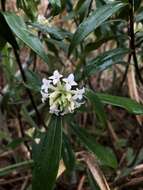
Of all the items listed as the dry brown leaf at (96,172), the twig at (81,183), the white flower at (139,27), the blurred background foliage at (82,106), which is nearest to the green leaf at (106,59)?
the blurred background foliage at (82,106)

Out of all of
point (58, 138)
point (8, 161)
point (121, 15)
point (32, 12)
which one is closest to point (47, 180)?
point (58, 138)

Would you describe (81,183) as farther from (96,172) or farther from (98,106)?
(98,106)

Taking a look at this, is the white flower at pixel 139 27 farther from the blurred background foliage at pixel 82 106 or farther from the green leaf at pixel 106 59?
the green leaf at pixel 106 59

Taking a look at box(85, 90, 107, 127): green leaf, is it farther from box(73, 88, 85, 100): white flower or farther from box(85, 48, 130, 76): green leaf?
box(85, 48, 130, 76): green leaf

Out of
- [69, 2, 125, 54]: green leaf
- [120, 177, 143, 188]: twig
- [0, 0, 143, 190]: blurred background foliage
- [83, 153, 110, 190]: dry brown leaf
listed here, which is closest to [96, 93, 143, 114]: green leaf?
[0, 0, 143, 190]: blurred background foliage

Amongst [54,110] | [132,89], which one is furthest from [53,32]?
[132,89]

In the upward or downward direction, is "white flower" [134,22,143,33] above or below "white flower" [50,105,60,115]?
above

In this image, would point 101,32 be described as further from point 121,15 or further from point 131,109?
point 131,109
